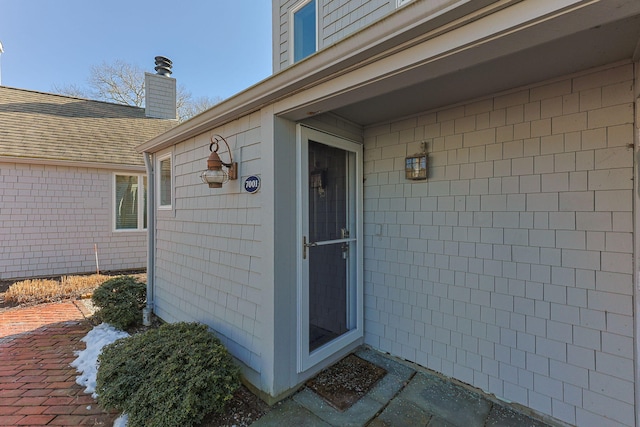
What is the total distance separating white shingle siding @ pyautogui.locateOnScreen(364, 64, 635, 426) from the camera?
6.00 ft

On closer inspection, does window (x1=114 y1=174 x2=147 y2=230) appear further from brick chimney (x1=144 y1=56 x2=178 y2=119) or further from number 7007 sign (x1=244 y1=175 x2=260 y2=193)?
number 7007 sign (x1=244 y1=175 x2=260 y2=193)

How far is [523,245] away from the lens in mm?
2168

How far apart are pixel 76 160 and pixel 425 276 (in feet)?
24.1

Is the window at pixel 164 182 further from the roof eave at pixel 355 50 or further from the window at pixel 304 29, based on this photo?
the window at pixel 304 29

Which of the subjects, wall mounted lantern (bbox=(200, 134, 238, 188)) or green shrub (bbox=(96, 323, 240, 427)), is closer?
green shrub (bbox=(96, 323, 240, 427))

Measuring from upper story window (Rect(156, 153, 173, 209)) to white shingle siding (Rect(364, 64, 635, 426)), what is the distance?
9.61 feet

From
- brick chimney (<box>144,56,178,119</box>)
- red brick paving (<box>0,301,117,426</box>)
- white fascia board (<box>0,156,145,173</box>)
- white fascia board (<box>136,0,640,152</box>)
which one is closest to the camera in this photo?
white fascia board (<box>136,0,640,152</box>)

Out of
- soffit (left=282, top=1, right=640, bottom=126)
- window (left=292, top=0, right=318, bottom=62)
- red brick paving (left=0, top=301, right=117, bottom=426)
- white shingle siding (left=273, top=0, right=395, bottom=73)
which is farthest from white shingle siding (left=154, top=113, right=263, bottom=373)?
window (left=292, top=0, right=318, bottom=62)

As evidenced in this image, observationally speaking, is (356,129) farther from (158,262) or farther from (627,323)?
(158,262)

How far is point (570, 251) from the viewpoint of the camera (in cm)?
197

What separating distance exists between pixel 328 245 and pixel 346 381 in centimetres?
123

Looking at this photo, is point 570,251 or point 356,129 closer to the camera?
point 570,251

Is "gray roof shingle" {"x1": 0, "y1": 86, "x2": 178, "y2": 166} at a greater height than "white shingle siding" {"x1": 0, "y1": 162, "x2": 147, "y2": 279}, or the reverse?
"gray roof shingle" {"x1": 0, "y1": 86, "x2": 178, "y2": 166}

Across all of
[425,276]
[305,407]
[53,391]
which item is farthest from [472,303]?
[53,391]
